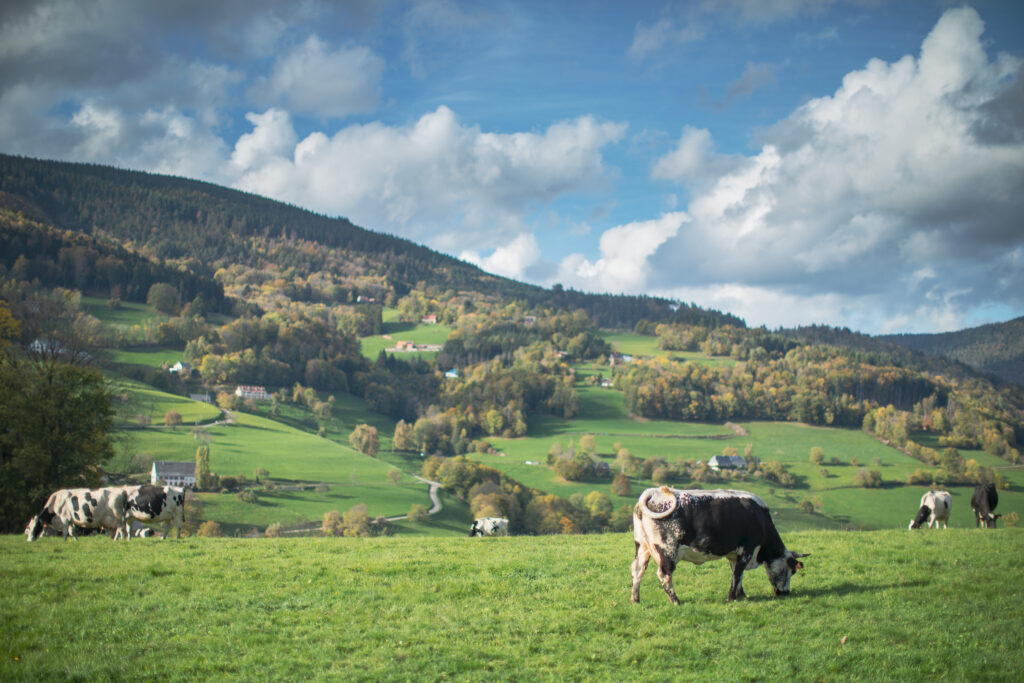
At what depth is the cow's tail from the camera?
38.6ft

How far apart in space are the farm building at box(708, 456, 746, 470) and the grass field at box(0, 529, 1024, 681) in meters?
104

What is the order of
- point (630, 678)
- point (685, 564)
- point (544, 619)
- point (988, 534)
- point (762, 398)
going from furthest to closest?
point (762, 398) → point (988, 534) → point (685, 564) → point (544, 619) → point (630, 678)

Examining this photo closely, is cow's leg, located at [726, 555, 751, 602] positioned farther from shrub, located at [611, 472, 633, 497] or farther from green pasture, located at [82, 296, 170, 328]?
green pasture, located at [82, 296, 170, 328]

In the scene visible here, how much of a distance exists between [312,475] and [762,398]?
123866 mm

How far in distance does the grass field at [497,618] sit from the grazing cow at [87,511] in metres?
3.45

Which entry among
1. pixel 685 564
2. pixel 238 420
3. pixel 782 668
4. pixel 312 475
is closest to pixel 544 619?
pixel 782 668

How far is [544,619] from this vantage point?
11094 millimetres

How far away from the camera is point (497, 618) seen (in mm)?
11203

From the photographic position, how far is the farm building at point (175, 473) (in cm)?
7031

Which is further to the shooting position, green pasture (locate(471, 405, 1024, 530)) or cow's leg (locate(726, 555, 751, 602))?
green pasture (locate(471, 405, 1024, 530))

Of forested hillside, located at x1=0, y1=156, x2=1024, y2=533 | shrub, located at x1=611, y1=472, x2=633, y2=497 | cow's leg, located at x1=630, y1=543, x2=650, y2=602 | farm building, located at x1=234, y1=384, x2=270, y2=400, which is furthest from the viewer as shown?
farm building, located at x1=234, y1=384, x2=270, y2=400

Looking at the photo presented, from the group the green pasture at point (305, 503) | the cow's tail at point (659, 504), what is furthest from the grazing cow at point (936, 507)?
the green pasture at point (305, 503)

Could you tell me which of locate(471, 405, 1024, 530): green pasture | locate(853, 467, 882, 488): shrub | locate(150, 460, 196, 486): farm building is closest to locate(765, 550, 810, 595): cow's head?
locate(471, 405, 1024, 530): green pasture

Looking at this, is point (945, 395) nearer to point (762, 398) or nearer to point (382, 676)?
point (762, 398)
